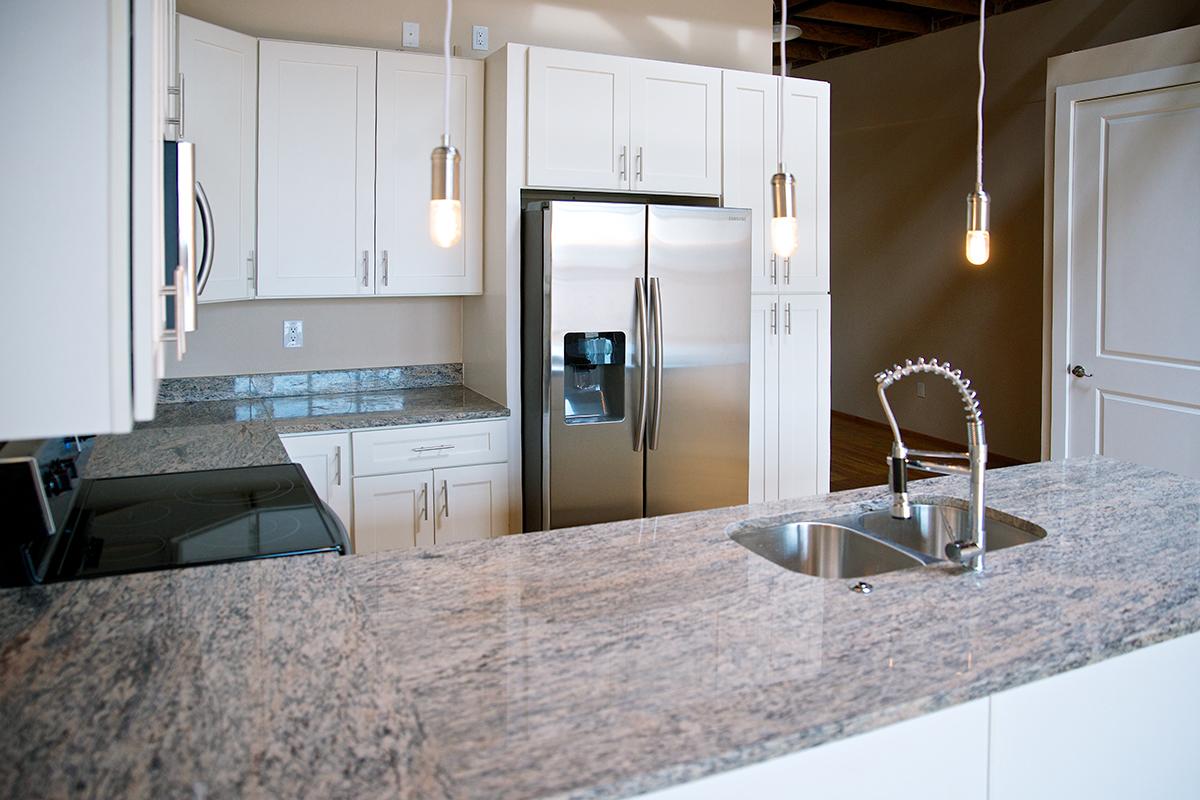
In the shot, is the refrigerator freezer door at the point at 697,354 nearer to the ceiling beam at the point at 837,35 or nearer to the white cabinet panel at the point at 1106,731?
the white cabinet panel at the point at 1106,731

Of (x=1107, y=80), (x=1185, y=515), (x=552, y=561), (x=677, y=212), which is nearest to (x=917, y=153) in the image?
(x=1107, y=80)

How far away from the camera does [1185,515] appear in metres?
2.18

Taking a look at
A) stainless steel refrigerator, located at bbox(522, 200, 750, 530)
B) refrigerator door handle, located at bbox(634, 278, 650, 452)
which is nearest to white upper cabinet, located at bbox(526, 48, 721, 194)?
stainless steel refrigerator, located at bbox(522, 200, 750, 530)

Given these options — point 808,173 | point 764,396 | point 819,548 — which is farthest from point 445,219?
point 808,173

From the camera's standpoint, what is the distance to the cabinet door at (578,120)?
3604 millimetres

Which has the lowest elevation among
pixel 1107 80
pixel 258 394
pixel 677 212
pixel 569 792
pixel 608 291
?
pixel 569 792

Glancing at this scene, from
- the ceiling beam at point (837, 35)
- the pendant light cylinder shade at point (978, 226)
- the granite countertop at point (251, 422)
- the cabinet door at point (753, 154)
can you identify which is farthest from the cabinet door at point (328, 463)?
the ceiling beam at point (837, 35)

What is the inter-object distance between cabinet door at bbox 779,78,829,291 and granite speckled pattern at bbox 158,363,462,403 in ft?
5.06

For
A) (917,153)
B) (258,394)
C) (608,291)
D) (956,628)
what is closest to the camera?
(956,628)

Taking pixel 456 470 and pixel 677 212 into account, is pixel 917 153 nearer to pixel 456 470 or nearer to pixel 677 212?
pixel 677 212

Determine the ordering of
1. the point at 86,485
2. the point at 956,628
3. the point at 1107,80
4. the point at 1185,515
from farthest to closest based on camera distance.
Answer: the point at 1107,80 → the point at 86,485 → the point at 1185,515 → the point at 956,628

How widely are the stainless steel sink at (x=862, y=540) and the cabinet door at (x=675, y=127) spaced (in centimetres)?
198

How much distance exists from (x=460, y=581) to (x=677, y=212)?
2.20m

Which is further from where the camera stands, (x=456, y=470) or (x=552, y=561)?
(x=456, y=470)
